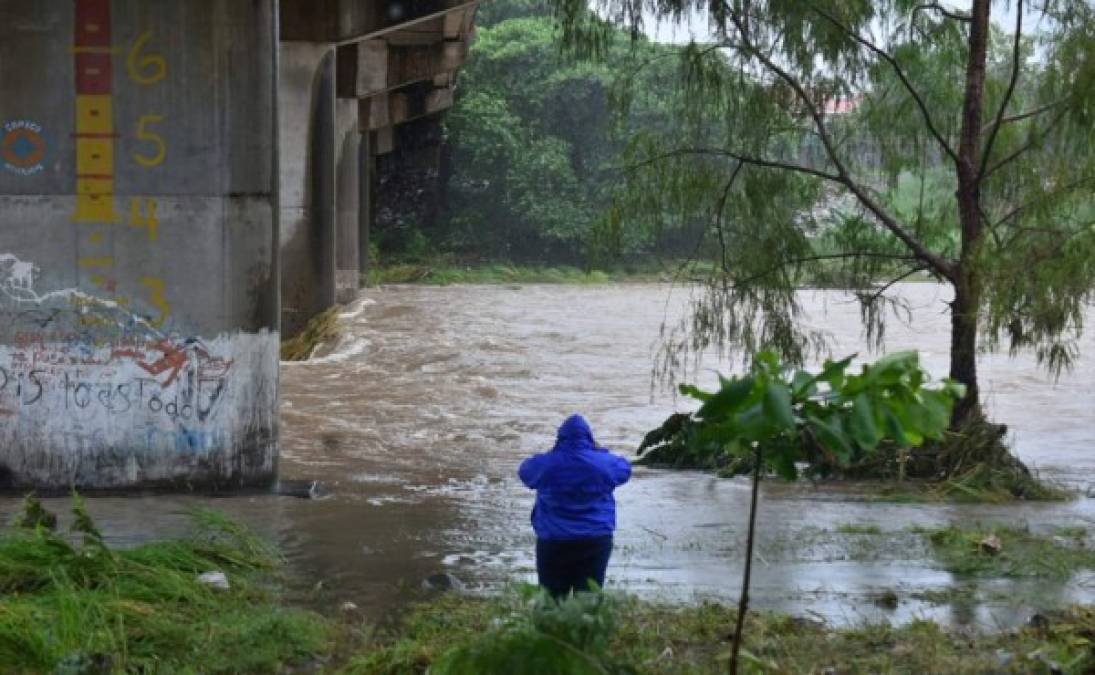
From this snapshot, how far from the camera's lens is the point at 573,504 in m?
7.73

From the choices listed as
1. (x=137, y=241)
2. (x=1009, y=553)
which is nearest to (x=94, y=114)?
(x=137, y=241)

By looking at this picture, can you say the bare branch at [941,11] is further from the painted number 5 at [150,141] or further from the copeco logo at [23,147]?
the copeco logo at [23,147]

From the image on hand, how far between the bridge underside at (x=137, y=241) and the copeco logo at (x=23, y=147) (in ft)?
0.04

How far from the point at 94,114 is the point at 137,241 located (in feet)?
3.47

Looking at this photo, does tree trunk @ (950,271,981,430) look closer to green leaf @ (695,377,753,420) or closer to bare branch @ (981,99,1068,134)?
bare branch @ (981,99,1068,134)

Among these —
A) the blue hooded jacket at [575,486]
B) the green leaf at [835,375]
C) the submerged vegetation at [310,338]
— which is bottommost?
the submerged vegetation at [310,338]

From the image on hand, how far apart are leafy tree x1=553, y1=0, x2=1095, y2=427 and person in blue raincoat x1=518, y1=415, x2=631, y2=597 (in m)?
6.98

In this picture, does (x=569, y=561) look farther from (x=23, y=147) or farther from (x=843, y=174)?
(x=843, y=174)

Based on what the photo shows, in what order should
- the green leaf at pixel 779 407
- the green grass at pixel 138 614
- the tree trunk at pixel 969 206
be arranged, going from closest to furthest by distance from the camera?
the green leaf at pixel 779 407, the green grass at pixel 138 614, the tree trunk at pixel 969 206

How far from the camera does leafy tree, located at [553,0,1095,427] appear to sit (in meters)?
14.6

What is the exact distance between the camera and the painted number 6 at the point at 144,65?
12.4 m

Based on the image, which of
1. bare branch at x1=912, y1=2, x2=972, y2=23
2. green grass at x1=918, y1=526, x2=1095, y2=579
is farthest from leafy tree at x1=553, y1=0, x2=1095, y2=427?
green grass at x1=918, y1=526, x2=1095, y2=579

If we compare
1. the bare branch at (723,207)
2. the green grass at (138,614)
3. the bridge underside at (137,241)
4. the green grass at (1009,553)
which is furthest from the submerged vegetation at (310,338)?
the green grass at (138,614)

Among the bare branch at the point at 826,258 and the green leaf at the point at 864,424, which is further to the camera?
the bare branch at the point at 826,258
